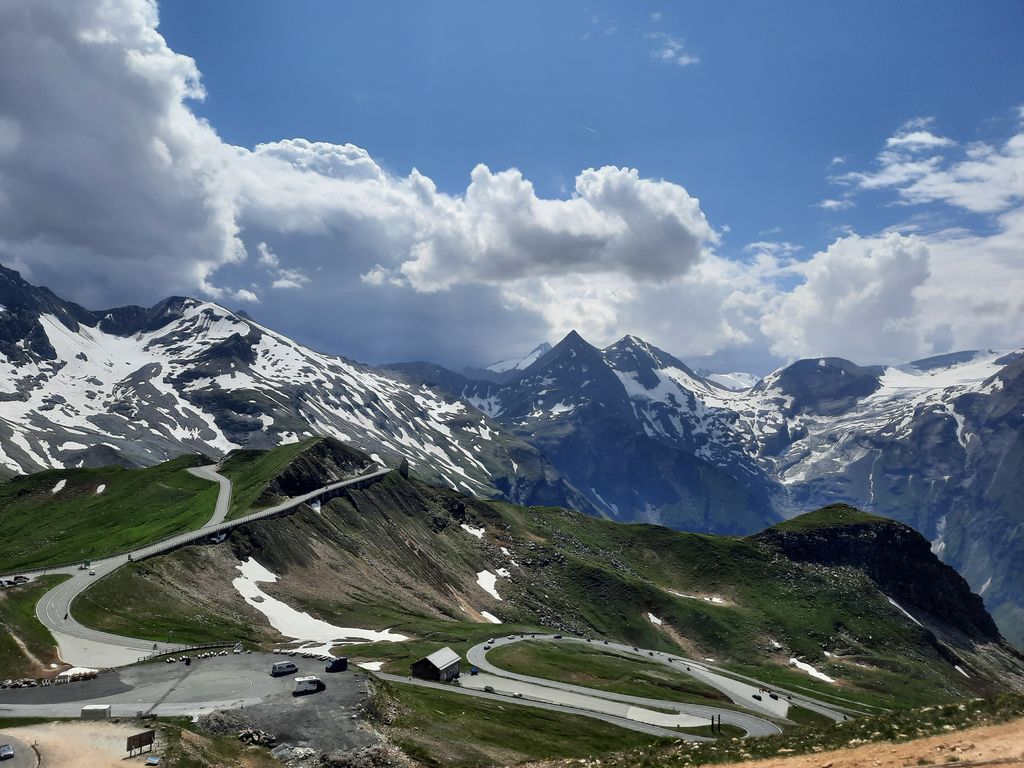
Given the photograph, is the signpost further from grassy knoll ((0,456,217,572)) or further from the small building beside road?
grassy knoll ((0,456,217,572))

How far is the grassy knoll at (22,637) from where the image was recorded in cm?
7356

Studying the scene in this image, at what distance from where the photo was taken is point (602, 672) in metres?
123

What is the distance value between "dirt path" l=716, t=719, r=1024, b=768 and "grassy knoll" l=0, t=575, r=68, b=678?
71418 millimetres

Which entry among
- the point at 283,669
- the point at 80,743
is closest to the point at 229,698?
the point at 283,669

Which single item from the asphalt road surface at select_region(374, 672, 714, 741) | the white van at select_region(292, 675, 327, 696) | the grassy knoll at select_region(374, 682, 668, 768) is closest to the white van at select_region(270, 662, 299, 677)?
the white van at select_region(292, 675, 327, 696)

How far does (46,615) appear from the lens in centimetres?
9431

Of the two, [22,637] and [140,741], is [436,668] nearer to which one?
[22,637]

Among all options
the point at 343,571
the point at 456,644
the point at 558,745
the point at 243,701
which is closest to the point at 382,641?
the point at 456,644

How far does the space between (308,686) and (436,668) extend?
32.8m

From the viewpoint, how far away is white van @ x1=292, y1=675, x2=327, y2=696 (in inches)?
2335

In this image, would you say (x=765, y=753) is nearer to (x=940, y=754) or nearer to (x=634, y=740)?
(x=940, y=754)

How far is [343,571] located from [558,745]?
327ft

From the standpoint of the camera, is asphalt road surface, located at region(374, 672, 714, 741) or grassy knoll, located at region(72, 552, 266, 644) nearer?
asphalt road surface, located at region(374, 672, 714, 741)

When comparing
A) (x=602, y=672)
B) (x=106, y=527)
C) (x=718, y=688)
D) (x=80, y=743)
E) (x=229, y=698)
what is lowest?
(x=718, y=688)
